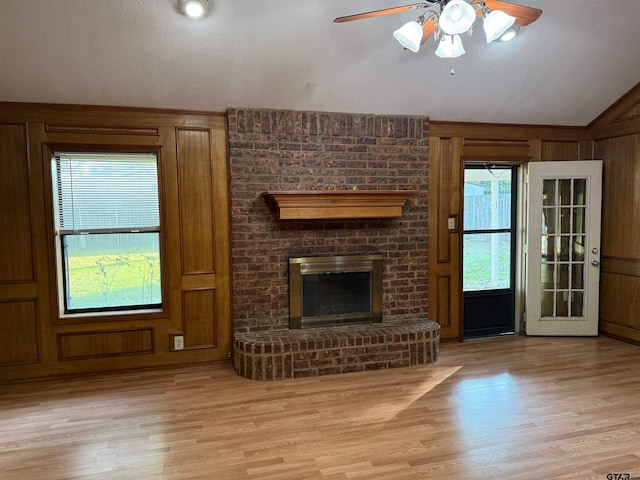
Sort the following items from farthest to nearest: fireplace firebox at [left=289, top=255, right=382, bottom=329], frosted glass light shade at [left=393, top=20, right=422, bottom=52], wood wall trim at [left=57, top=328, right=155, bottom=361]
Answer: fireplace firebox at [left=289, top=255, right=382, bottom=329]
wood wall trim at [left=57, top=328, right=155, bottom=361]
frosted glass light shade at [left=393, top=20, right=422, bottom=52]

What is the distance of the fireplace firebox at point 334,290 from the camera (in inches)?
157

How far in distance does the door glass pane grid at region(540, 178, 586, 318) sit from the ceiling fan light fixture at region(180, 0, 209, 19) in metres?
3.81

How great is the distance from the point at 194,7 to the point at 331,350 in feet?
9.11

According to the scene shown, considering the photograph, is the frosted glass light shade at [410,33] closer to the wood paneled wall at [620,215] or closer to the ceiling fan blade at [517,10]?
the ceiling fan blade at [517,10]

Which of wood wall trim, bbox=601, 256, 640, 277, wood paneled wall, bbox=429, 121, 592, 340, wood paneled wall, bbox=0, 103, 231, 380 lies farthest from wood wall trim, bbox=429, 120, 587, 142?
wood paneled wall, bbox=0, 103, 231, 380

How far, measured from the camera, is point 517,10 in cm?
224

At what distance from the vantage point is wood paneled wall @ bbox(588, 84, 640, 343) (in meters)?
4.28

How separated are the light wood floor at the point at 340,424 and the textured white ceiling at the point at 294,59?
2.40 meters

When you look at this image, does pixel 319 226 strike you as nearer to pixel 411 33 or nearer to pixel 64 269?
pixel 411 33

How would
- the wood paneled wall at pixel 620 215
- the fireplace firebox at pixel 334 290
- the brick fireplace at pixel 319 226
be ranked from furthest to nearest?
the wood paneled wall at pixel 620 215 → the fireplace firebox at pixel 334 290 → the brick fireplace at pixel 319 226

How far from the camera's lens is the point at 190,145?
3.82 m

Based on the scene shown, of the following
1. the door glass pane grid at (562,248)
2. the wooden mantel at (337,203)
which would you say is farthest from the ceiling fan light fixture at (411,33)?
the door glass pane grid at (562,248)

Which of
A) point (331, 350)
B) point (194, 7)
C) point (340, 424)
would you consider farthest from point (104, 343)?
point (194, 7)

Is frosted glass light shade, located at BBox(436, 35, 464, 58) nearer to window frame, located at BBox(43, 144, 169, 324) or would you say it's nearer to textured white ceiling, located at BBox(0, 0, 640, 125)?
textured white ceiling, located at BBox(0, 0, 640, 125)
